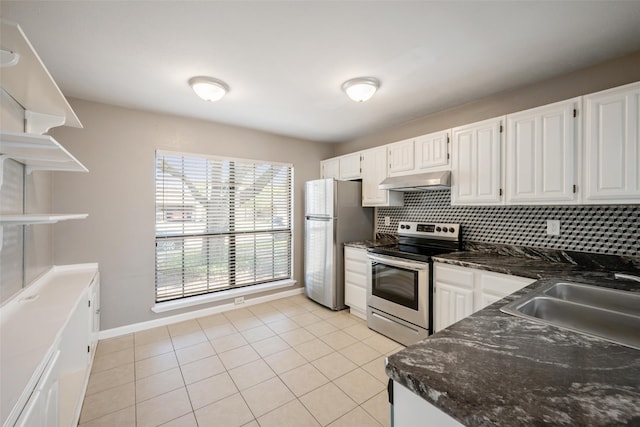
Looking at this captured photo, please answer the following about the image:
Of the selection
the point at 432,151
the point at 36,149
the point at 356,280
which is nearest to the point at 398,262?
the point at 356,280

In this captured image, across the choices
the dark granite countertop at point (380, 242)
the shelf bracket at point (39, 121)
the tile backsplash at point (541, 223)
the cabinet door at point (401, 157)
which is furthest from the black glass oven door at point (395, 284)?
the shelf bracket at point (39, 121)

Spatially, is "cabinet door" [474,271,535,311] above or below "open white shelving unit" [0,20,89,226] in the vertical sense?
below

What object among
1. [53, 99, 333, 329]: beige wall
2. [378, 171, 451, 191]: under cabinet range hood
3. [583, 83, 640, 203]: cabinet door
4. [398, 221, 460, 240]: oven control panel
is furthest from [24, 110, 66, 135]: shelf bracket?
[583, 83, 640, 203]: cabinet door

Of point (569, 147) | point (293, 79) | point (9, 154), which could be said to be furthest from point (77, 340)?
point (569, 147)

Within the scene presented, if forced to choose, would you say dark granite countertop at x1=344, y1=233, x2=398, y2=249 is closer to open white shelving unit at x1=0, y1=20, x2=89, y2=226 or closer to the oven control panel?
the oven control panel

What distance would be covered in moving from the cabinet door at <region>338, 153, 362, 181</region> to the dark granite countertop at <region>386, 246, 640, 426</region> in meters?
2.73

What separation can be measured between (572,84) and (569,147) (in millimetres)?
673

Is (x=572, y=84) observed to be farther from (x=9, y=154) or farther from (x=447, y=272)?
(x=9, y=154)

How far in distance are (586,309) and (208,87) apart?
2.92m

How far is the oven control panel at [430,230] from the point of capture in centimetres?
281

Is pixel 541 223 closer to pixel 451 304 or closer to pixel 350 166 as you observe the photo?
pixel 451 304

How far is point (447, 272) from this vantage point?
2318mm

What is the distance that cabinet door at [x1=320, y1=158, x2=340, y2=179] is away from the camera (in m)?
→ 3.98

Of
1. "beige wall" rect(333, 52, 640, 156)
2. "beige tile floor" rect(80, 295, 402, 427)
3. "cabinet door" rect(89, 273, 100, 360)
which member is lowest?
"beige tile floor" rect(80, 295, 402, 427)
